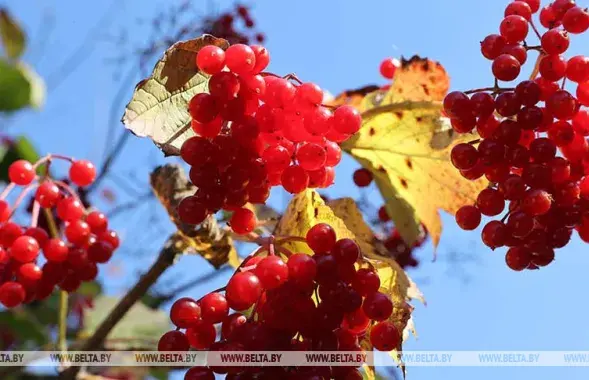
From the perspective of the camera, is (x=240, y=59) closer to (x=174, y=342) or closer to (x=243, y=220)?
(x=243, y=220)

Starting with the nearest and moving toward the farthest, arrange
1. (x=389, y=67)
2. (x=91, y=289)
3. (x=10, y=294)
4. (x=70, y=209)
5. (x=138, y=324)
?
(x=10, y=294)
(x=70, y=209)
(x=389, y=67)
(x=138, y=324)
(x=91, y=289)

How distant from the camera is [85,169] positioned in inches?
42.7

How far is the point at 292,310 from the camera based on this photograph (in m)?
0.64

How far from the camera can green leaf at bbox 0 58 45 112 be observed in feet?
8.27

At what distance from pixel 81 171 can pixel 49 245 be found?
0.14 meters

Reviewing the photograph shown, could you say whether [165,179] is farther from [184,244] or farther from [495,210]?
[495,210]

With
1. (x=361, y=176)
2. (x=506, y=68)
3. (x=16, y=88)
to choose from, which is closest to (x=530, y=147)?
(x=506, y=68)

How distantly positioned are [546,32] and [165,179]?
0.57m

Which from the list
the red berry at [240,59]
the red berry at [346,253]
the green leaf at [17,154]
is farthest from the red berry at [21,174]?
the green leaf at [17,154]

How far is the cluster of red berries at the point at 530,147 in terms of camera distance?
0.73m

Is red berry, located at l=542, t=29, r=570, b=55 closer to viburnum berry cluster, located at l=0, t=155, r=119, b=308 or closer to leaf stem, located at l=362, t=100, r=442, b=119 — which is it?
leaf stem, located at l=362, t=100, r=442, b=119

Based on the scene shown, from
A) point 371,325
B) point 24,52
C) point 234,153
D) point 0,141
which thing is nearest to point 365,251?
point 371,325

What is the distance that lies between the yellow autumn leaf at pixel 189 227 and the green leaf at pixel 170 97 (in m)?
0.19

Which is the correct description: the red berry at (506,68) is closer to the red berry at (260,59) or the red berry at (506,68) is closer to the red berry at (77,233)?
the red berry at (260,59)
